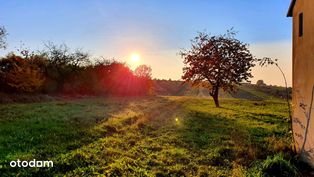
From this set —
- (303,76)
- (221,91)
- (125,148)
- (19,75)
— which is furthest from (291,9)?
(221,91)

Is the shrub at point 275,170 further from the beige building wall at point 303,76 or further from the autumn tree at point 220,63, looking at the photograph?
the autumn tree at point 220,63

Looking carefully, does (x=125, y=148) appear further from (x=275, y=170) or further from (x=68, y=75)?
(x=68, y=75)

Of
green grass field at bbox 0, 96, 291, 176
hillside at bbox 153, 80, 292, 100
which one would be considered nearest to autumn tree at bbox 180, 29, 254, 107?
green grass field at bbox 0, 96, 291, 176

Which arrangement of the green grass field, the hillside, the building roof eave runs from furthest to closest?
the hillside < the building roof eave < the green grass field

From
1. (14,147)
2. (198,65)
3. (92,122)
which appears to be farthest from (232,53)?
(14,147)

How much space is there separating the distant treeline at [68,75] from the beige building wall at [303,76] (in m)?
28.5

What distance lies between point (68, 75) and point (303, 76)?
1395 inches

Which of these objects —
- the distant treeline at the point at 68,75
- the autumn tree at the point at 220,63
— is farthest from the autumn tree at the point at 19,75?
the autumn tree at the point at 220,63

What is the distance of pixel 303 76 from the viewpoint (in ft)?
32.1

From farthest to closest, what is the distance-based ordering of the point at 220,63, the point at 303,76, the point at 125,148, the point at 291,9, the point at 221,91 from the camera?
the point at 221,91 → the point at 220,63 → the point at 291,9 → the point at 125,148 → the point at 303,76

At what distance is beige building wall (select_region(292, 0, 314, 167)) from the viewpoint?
9.20 meters

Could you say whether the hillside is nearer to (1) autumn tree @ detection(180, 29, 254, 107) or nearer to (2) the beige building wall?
(1) autumn tree @ detection(180, 29, 254, 107)

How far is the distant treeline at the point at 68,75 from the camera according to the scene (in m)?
32.7

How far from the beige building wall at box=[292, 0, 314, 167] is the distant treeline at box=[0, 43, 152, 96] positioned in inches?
1121
